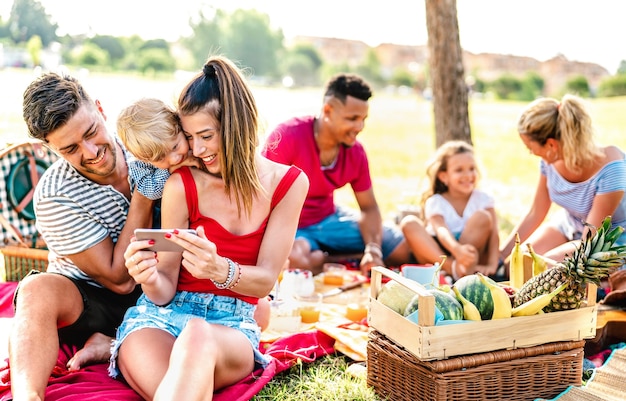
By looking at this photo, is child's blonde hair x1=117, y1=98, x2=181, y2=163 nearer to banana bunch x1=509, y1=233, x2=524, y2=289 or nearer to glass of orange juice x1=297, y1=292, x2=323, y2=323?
glass of orange juice x1=297, y1=292, x2=323, y2=323

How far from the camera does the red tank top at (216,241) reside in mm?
3051

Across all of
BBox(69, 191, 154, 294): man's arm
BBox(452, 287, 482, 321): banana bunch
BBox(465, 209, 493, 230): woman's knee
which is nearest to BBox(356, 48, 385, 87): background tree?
BBox(465, 209, 493, 230): woman's knee

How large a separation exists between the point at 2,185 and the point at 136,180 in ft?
6.19

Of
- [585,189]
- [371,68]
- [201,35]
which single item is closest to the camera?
[585,189]

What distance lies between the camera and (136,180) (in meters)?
3.18

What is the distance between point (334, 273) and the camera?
16.8 ft

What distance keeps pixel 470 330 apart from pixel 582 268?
0.57m

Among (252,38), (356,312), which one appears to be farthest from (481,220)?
(252,38)

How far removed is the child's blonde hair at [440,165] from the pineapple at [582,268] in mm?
2467

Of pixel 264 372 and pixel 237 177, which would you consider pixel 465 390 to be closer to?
pixel 264 372

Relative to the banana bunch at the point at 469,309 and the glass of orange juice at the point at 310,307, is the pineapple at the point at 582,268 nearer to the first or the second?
the banana bunch at the point at 469,309

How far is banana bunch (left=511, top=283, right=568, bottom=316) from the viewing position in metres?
2.91

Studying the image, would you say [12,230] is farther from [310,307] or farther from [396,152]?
[396,152]

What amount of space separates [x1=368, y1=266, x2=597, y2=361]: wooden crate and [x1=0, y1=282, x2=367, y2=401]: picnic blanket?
24.7 inches
